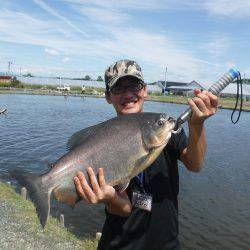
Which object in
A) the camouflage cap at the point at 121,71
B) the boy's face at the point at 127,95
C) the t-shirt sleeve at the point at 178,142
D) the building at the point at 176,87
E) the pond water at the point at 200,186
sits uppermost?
the camouflage cap at the point at 121,71

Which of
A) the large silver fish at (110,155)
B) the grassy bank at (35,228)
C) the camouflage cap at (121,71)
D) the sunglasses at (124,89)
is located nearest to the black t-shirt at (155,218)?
the large silver fish at (110,155)

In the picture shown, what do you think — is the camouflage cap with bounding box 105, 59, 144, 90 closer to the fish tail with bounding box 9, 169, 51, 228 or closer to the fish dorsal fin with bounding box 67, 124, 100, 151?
the fish dorsal fin with bounding box 67, 124, 100, 151

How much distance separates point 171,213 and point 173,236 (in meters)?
0.19

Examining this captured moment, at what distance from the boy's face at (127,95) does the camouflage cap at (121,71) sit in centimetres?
4

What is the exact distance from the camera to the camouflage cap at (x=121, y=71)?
12.0 ft

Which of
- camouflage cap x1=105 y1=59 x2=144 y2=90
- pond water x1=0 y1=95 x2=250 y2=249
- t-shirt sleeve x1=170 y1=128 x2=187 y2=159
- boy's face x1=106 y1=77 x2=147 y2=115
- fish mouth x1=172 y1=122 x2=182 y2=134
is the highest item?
camouflage cap x1=105 y1=59 x2=144 y2=90

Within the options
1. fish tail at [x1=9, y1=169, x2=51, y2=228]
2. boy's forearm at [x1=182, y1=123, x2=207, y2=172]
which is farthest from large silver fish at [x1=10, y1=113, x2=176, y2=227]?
boy's forearm at [x1=182, y1=123, x2=207, y2=172]

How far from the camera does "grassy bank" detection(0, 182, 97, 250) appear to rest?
388 inches

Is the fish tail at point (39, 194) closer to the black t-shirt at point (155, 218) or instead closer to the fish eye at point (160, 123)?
the black t-shirt at point (155, 218)

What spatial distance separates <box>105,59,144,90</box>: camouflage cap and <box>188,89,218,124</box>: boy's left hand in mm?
776

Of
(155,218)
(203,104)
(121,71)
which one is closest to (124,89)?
(121,71)

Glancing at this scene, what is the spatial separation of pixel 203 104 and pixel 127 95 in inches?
35.0

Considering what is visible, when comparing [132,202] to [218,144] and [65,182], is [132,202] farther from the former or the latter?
[218,144]

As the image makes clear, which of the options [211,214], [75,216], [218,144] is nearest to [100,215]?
[75,216]
